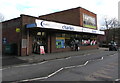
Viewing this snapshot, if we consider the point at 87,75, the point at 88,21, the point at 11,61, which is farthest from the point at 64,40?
the point at 87,75

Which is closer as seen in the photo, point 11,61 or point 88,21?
point 11,61

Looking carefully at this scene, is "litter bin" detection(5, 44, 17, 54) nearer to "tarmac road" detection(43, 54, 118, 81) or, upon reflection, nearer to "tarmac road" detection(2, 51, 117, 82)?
"tarmac road" detection(2, 51, 117, 82)

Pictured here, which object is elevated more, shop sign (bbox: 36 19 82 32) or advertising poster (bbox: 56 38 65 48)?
shop sign (bbox: 36 19 82 32)

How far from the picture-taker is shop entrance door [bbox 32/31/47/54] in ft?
55.2

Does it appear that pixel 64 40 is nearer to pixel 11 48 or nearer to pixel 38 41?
pixel 38 41

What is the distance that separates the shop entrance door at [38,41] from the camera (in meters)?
16.8

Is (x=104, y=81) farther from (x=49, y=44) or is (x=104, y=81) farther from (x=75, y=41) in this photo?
(x=75, y=41)

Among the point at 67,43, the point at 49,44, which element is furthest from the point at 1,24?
the point at 67,43

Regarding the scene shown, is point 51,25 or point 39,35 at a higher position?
point 51,25

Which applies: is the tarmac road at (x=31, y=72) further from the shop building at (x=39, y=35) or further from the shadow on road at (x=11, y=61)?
the shop building at (x=39, y=35)

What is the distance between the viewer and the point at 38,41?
683 inches

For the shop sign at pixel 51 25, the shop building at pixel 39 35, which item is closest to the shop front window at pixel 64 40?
the shop building at pixel 39 35

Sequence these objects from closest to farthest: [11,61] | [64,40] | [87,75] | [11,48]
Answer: [87,75] < [11,61] < [11,48] < [64,40]

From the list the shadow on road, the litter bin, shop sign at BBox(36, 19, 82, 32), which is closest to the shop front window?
shop sign at BBox(36, 19, 82, 32)
